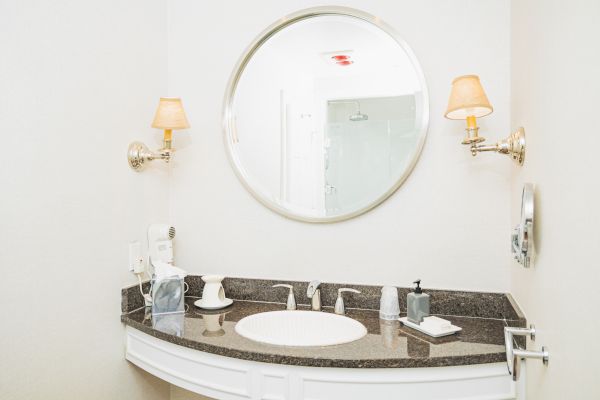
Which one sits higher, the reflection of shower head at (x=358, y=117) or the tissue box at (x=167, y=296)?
the reflection of shower head at (x=358, y=117)

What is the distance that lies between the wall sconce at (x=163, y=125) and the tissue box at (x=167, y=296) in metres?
0.53

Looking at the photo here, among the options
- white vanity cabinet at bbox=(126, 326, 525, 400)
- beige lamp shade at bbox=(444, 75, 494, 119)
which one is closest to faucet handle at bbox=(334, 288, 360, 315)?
white vanity cabinet at bbox=(126, 326, 525, 400)

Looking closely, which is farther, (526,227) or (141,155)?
(141,155)

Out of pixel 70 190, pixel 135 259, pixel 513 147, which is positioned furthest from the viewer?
pixel 135 259

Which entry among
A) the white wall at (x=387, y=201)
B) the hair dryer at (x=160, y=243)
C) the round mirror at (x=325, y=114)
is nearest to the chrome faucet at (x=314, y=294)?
the white wall at (x=387, y=201)

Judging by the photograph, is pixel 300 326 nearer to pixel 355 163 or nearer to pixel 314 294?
pixel 314 294

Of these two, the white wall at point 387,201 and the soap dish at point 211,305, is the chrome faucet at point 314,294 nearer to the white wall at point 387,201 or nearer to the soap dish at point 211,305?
the white wall at point 387,201

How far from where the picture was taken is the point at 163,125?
1.79 meters

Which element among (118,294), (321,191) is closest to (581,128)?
(321,191)

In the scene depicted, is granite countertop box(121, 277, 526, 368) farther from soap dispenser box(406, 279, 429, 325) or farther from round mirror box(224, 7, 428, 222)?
round mirror box(224, 7, 428, 222)

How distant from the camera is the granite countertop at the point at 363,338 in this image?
4.04ft

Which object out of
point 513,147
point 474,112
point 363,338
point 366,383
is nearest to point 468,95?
point 474,112

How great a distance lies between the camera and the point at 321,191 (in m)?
1.84

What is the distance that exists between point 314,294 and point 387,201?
51 centimetres
